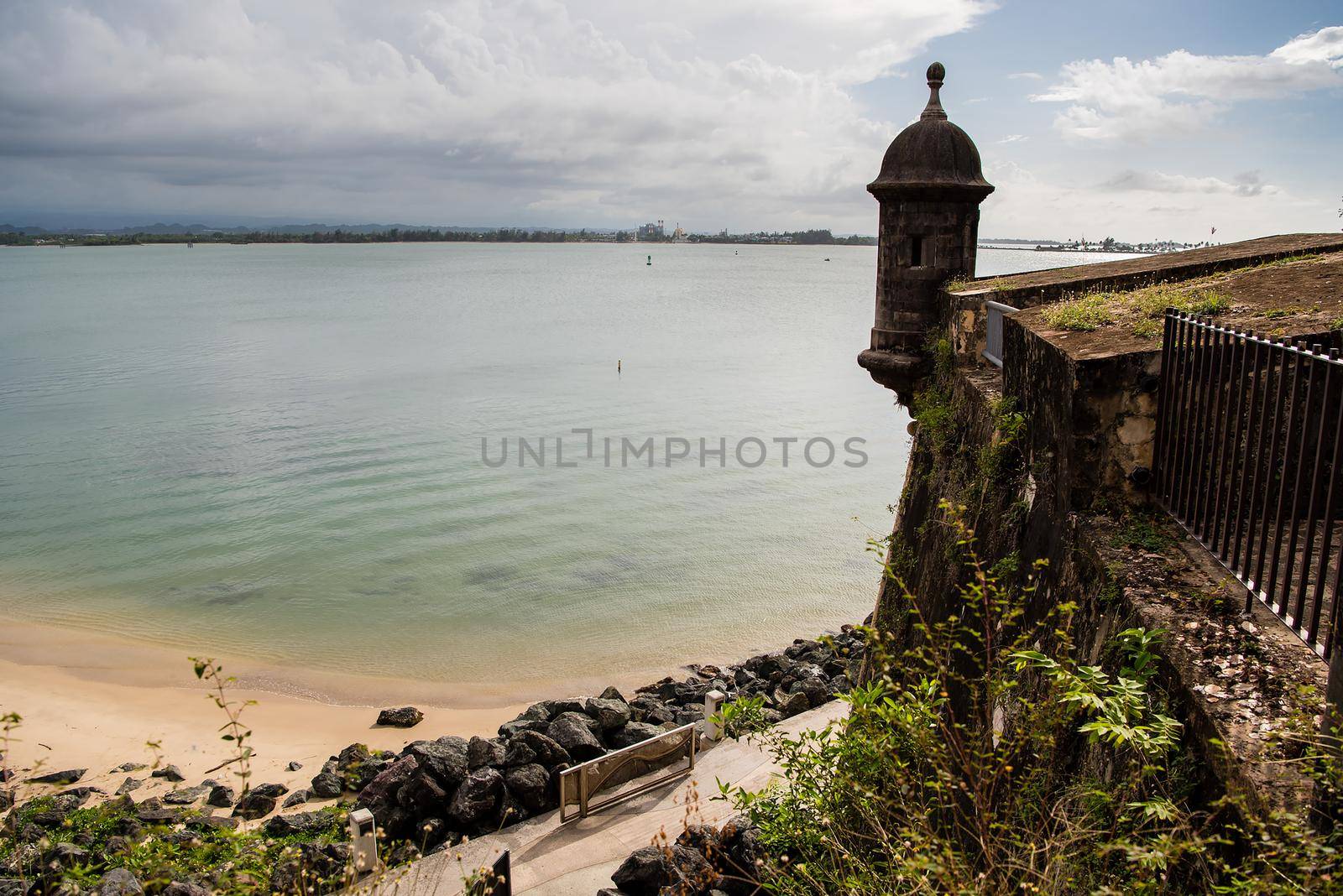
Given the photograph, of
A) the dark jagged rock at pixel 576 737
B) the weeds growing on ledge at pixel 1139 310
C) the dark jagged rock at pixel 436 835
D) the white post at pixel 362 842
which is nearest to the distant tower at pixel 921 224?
the weeds growing on ledge at pixel 1139 310

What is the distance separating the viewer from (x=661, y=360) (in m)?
49.0

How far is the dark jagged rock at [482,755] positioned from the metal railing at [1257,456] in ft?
26.7

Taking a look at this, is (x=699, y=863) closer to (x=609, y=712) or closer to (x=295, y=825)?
(x=609, y=712)

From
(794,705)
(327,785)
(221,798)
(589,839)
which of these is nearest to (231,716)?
(589,839)

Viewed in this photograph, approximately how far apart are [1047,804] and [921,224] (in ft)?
30.3

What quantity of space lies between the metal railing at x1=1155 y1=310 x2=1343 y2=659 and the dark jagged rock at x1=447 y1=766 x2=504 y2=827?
779 cm

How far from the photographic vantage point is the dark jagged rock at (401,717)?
13.9 m

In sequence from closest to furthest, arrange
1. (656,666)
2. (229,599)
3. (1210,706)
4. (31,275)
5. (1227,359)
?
(1210,706) → (1227,359) → (656,666) → (229,599) → (31,275)

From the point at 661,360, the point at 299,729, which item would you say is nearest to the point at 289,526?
the point at 299,729

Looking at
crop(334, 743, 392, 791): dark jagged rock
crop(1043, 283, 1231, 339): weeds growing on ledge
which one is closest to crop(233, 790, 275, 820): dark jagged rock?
crop(334, 743, 392, 791): dark jagged rock

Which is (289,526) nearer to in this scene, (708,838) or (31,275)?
(708,838)

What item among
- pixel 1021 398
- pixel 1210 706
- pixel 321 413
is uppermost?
pixel 1021 398

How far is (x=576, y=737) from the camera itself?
36.2 ft

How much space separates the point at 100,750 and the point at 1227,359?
15.3 meters
